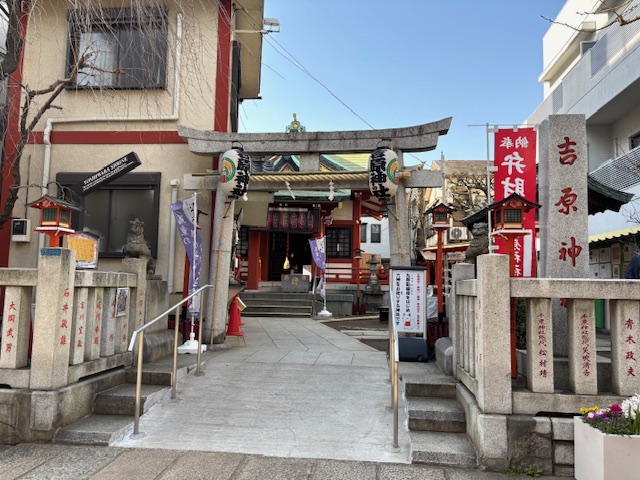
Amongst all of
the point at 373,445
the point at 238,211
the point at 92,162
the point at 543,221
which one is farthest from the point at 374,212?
the point at 373,445

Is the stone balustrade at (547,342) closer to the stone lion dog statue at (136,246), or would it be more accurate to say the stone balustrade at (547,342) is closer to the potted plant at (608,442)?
the potted plant at (608,442)

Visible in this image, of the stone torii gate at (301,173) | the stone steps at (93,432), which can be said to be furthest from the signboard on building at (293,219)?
the stone steps at (93,432)

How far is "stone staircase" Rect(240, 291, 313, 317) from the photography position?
57.0 feet

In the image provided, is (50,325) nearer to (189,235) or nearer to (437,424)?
(189,235)

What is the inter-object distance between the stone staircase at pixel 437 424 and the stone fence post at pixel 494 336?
514 mm

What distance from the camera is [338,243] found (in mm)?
22438

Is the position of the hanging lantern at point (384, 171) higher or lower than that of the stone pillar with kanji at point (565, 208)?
higher

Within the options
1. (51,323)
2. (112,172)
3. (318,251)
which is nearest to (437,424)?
(51,323)

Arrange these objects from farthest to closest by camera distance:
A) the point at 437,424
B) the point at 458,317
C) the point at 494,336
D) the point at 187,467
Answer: the point at 458,317
the point at 437,424
the point at 494,336
the point at 187,467

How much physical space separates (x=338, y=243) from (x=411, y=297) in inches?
594

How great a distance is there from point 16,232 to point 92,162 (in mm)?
2252

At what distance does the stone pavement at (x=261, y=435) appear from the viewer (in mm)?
4098

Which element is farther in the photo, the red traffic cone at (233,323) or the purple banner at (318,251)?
the purple banner at (318,251)

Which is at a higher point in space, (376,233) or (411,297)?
(376,233)
